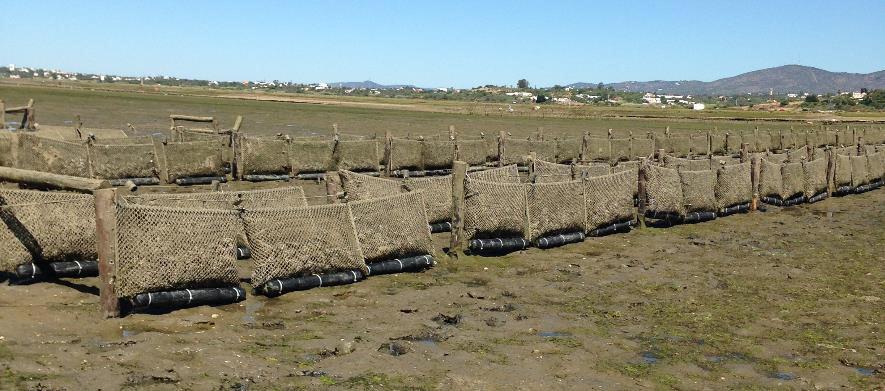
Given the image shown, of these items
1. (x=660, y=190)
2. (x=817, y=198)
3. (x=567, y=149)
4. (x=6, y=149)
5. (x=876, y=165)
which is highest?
(x=6, y=149)

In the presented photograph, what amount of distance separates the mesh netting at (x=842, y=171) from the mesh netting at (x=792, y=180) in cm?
260

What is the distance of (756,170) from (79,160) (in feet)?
51.2

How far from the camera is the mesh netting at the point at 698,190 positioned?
1652 cm

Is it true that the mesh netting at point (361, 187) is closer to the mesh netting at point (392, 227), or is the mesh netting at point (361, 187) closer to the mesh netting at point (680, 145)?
the mesh netting at point (392, 227)

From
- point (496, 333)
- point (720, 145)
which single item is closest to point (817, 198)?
point (496, 333)

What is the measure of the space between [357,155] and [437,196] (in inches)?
370

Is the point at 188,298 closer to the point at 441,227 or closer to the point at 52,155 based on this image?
the point at 441,227

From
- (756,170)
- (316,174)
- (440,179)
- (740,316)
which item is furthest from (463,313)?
(316,174)

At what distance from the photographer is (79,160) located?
17703 millimetres

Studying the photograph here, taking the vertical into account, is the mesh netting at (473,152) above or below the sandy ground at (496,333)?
above

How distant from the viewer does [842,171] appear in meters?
22.6

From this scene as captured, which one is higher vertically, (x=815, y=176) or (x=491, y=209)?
(x=491, y=209)

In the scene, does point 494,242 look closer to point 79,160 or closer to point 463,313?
point 463,313

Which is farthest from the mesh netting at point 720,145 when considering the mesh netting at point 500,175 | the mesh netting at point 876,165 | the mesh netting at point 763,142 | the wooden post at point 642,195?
the mesh netting at point 500,175
